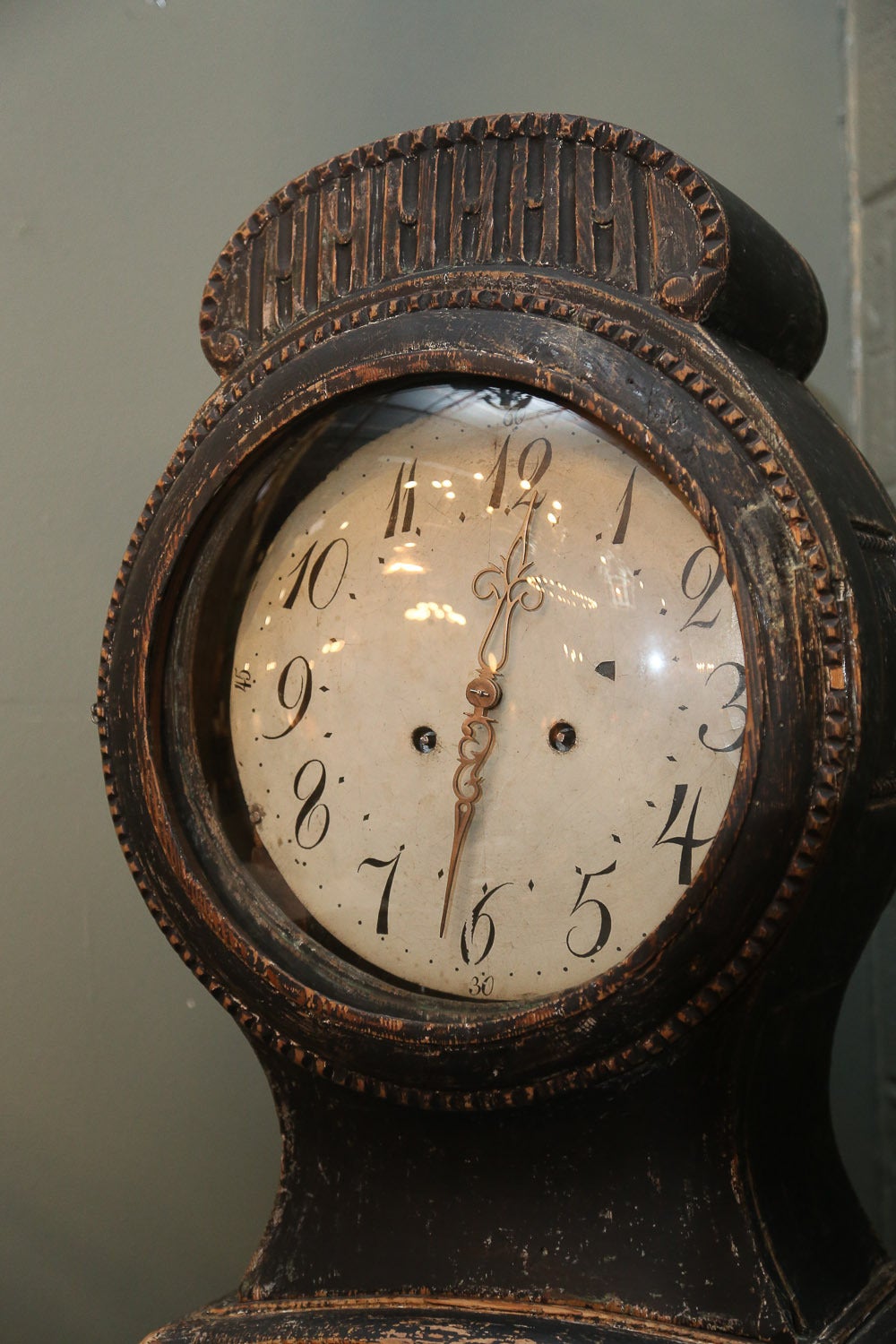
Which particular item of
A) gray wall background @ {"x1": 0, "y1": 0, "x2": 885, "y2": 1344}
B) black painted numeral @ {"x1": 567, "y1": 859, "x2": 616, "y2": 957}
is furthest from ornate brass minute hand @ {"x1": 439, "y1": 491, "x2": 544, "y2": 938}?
gray wall background @ {"x1": 0, "y1": 0, "x2": 885, "y2": 1344}

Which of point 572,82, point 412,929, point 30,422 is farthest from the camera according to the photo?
point 30,422

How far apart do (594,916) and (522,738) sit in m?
0.15

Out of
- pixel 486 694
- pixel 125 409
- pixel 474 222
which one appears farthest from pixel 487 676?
pixel 125 409

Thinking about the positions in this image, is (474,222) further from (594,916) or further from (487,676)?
(594,916)

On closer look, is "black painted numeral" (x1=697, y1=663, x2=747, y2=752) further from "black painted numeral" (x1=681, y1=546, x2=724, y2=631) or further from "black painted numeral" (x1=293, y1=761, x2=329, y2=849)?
"black painted numeral" (x1=293, y1=761, x2=329, y2=849)

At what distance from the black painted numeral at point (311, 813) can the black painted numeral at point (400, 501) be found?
0.21 metres

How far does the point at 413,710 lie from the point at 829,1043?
0.43 meters

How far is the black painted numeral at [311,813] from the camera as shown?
3.54 ft

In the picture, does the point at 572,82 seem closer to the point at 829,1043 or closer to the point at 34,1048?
the point at 829,1043

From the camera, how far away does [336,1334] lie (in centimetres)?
96

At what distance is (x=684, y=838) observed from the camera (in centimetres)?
92

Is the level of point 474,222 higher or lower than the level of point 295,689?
higher

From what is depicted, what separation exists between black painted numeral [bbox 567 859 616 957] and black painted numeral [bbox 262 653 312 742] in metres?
0.29

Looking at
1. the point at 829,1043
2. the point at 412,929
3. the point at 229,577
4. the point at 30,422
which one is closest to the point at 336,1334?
the point at 412,929
